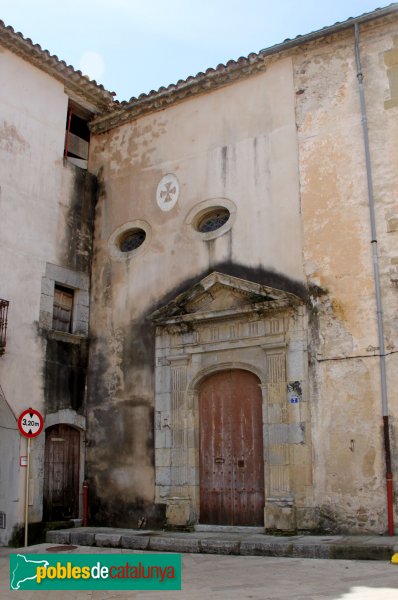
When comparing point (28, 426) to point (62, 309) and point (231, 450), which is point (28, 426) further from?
point (231, 450)

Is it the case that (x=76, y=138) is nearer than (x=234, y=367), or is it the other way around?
(x=234, y=367)

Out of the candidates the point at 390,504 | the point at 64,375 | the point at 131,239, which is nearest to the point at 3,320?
the point at 64,375

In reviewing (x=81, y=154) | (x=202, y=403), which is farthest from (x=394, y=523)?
(x=81, y=154)

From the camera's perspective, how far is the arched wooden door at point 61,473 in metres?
11.9

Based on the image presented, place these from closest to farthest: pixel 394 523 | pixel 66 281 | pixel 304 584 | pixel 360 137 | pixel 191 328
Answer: pixel 304 584 → pixel 394 523 → pixel 360 137 → pixel 191 328 → pixel 66 281

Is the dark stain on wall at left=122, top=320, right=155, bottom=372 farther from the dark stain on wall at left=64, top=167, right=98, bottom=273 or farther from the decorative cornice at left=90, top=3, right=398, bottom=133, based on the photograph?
the decorative cornice at left=90, top=3, right=398, bottom=133

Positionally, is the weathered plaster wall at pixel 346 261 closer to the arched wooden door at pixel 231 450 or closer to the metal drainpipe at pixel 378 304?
the metal drainpipe at pixel 378 304

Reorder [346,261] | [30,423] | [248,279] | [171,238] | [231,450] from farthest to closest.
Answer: [171,238]
[248,279]
[30,423]
[231,450]
[346,261]

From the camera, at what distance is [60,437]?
40.4 ft

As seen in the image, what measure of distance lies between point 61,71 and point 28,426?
22.1 ft

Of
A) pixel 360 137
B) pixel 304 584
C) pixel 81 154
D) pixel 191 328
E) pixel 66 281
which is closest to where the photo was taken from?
pixel 304 584

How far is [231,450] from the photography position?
36.7ft

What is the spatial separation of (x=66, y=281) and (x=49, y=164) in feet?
→ 7.26

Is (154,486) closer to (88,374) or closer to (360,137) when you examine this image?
(88,374)
